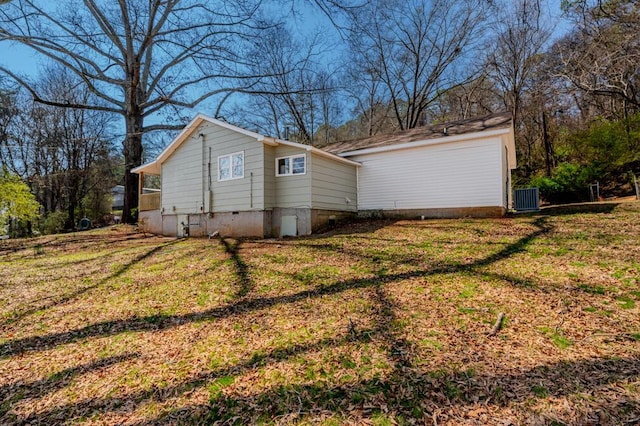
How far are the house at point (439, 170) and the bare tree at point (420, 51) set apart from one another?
9481 millimetres

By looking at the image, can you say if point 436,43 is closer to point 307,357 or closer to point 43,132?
point 307,357

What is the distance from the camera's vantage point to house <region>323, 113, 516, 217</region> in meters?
10.4

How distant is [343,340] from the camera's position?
129 inches

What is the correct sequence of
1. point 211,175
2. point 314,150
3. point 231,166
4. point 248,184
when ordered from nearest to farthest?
point 314,150
point 248,184
point 231,166
point 211,175

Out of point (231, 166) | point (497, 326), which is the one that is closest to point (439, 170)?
point (231, 166)

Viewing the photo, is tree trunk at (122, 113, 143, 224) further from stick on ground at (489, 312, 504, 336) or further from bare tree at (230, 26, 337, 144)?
stick on ground at (489, 312, 504, 336)

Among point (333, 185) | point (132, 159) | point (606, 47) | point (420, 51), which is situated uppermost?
point (420, 51)

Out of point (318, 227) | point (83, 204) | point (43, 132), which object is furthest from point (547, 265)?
point (83, 204)

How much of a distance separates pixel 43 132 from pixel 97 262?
20175mm

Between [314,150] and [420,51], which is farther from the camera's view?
[420,51]

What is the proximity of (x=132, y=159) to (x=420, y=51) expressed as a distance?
1862 cm

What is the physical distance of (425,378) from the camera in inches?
102

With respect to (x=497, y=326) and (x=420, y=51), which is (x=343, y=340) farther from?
(x=420, y=51)

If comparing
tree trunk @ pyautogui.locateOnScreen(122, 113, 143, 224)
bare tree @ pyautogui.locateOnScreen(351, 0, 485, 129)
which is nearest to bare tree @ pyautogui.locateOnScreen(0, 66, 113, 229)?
tree trunk @ pyautogui.locateOnScreen(122, 113, 143, 224)
